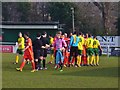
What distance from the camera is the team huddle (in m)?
22.7

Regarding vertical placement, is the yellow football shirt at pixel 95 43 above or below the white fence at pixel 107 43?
above

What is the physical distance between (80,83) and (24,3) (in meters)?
67.4

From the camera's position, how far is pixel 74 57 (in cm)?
2602

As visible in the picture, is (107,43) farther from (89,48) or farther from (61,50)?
(61,50)

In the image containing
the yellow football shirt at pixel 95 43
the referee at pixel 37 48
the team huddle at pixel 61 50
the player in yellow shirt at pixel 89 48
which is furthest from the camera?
the yellow football shirt at pixel 95 43

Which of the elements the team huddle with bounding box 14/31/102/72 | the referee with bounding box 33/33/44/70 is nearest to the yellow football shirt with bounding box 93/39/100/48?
the team huddle with bounding box 14/31/102/72

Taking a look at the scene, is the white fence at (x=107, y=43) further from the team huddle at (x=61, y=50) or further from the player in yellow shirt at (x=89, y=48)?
the player in yellow shirt at (x=89, y=48)

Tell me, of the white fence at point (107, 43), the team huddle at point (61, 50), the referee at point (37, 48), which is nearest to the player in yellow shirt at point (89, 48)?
the team huddle at point (61, 50)

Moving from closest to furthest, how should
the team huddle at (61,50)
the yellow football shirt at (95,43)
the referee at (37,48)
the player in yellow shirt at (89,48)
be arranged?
the team huddle at (61,50)
the referee at (37,48)
the player in yellow shirt at (89,48)
the yellow football shirt at (95,43)

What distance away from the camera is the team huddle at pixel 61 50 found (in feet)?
74.3

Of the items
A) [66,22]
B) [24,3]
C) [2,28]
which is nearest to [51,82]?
[2,28]

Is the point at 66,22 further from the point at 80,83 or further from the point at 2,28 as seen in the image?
the point at 80,83

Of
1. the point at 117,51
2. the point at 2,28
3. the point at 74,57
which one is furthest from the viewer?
the point at 2,28

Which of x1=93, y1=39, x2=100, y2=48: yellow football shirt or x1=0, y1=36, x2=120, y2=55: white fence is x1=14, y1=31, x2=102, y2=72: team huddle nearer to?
x1=93, y1=39, x2=100, y2=48: yellow football shirt
